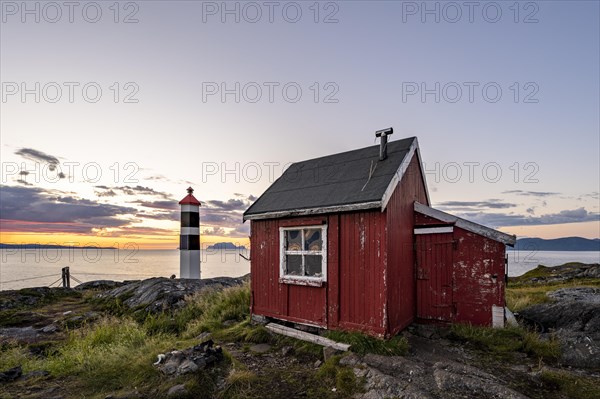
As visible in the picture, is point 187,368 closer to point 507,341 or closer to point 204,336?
point 204,336

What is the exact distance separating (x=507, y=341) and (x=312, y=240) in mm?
5283

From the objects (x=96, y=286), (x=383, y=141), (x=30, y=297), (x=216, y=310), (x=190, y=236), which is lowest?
(x=96, y=286)

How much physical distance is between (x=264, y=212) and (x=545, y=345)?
720 cm

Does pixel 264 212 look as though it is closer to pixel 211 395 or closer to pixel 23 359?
pixel 211 395

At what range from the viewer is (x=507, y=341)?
24.4 ft

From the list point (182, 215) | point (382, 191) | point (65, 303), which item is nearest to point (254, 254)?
point (382, 191)

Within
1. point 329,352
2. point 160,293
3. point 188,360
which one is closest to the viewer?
point 188,360

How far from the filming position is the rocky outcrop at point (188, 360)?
5766 millimetres

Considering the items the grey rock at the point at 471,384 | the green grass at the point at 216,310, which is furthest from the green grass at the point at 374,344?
the green grass at the point at 216,310

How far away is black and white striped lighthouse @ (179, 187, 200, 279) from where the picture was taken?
15562mm

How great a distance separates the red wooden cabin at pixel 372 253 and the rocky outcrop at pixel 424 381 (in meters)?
1.24

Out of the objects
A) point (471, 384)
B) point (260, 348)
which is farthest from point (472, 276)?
point (260, 348)

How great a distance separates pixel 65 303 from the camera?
16.9 meters

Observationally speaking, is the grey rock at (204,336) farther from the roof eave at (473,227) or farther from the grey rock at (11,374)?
the roof eave at (473,227)
